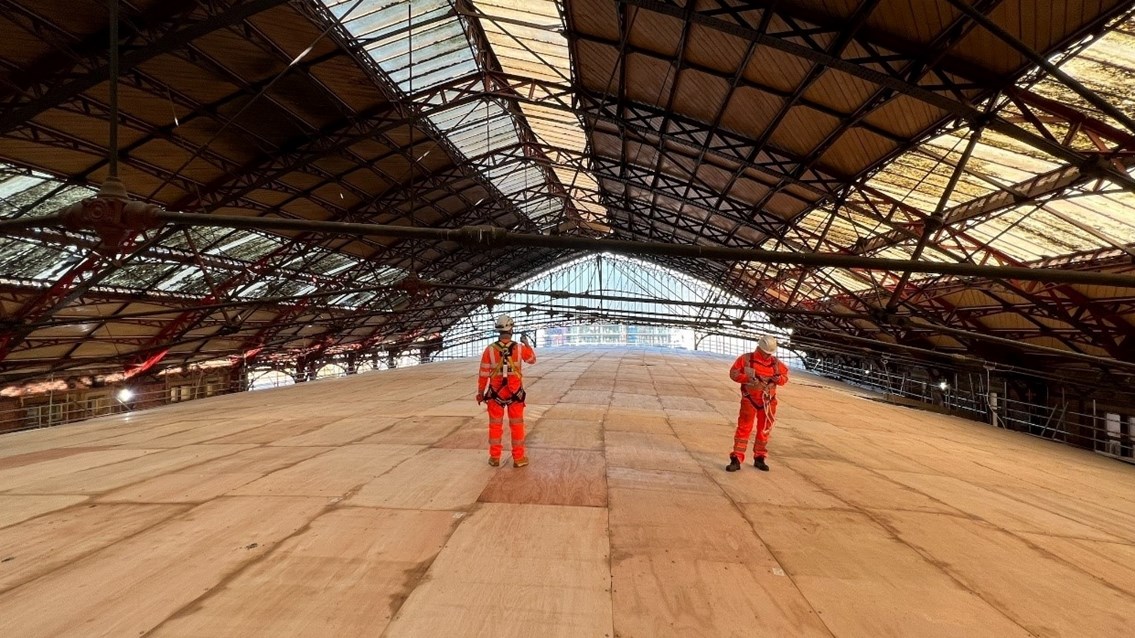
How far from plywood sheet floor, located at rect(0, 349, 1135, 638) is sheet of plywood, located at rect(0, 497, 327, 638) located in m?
0.02

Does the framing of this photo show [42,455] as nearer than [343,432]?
Yes

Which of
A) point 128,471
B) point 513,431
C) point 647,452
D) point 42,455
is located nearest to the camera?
point 128,471

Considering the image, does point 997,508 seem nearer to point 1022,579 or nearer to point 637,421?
point 1022,579

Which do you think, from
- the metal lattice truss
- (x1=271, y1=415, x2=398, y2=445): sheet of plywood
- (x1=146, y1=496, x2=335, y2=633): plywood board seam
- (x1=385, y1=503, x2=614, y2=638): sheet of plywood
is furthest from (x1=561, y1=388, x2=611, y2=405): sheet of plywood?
(x1=146, y1=496, x2=335, y2=633): plywood board seam

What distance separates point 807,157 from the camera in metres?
11.1

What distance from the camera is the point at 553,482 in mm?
4348

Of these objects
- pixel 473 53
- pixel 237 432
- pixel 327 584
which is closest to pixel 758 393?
pixel 327 584

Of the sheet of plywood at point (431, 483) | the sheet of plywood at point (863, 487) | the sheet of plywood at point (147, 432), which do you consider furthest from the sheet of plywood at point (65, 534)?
the sheet of plywood at point (863, 487)

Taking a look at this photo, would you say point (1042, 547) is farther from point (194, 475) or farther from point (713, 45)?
point (713, 45)

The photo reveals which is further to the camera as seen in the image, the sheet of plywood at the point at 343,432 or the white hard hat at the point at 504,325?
the sheet of plywood at the point at 343,432

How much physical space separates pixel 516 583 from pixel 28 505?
4.36 meters

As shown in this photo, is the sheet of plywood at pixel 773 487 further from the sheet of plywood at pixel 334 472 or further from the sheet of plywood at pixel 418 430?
the sheet of plywood at pixel 418 430

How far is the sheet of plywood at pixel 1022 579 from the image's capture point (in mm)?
2479

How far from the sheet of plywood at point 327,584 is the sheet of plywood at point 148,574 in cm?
17
